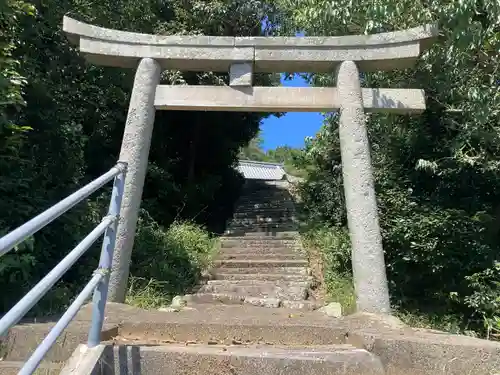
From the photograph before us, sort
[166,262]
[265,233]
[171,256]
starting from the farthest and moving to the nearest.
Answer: [265,233]
[171,256]
[166,262]

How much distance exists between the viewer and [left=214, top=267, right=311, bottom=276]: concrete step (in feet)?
21.9

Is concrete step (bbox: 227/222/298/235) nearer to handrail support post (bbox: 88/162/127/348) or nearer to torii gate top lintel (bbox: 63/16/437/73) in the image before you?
torii gate top lintel (bbox: 63/16/437/73)

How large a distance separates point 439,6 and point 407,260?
308cm

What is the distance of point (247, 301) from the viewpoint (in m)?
5.38

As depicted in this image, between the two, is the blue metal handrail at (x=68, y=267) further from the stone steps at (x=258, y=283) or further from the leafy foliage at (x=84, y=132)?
the stone steps at (x=258, y=283)

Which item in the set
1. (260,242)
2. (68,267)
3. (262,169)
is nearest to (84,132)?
(260,242)

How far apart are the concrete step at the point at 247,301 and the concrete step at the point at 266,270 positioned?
45.9 inches

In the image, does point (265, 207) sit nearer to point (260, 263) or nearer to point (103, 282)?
point (260, 263)

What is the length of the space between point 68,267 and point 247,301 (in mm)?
3992

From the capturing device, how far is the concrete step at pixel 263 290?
18.6 ft

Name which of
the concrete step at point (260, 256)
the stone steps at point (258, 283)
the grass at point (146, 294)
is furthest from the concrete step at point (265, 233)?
the grass at point (146, 294)

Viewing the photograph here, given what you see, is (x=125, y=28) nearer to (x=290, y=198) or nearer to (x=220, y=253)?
(x=220, y=253)

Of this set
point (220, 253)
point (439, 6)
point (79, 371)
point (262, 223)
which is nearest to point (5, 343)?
point (79, 371)

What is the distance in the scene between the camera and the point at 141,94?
4660 mm
